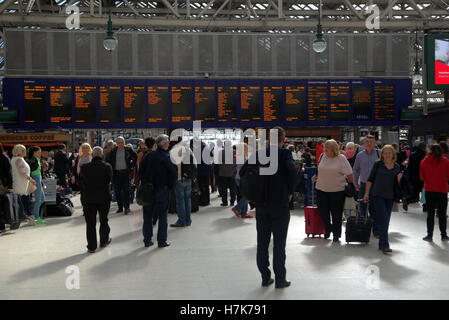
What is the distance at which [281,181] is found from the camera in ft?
17.2

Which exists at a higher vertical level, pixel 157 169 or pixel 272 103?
pixel 272 103

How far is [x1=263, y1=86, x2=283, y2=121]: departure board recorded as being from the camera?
18.0m

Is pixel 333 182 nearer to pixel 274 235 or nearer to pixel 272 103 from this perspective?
A: pixel 274 235

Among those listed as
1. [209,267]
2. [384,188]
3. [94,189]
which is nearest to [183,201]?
[94,189]

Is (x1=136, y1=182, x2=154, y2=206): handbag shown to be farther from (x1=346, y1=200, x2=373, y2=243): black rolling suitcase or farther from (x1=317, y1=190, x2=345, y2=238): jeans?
(x1=346, y1=200, x2=373, y2=243): black rolling suitcase

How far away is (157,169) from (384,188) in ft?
10.6

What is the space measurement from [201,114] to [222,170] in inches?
217

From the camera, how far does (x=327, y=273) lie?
5.85 metres

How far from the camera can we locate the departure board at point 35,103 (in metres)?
16.9

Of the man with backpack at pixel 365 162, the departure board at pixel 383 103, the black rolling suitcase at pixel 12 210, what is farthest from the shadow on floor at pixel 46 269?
the departure board at pixel 383 103

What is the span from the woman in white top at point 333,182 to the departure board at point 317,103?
1037 cm

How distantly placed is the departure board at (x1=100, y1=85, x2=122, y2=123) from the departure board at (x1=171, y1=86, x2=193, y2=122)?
71.3 inches
